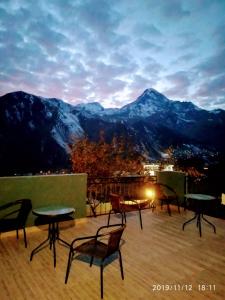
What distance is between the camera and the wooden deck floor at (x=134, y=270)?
313 centimetres

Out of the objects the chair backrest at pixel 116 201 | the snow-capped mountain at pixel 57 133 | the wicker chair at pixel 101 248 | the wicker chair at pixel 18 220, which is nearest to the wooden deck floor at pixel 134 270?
the wicker chair at pixel 101 248

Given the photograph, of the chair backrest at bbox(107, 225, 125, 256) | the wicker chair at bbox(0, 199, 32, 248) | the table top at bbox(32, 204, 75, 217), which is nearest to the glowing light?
the table top at bbox(32, 204, 75, 217)

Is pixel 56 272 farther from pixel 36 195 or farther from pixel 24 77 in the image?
pixel 24 77

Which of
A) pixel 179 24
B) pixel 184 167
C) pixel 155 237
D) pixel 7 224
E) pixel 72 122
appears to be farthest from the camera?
pixel 72 122

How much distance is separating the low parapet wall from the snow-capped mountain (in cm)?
3399

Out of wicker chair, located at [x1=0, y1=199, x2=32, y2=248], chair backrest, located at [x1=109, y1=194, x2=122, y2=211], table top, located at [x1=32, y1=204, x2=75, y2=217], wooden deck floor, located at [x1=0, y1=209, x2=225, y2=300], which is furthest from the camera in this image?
chair backrest, located at [x1=109, y1=194, x2=122, y2=211]

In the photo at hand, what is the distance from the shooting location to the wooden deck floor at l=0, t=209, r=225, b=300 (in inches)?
123

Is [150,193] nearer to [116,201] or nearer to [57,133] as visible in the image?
[116,201]

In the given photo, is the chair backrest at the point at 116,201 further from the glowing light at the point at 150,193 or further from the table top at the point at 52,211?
the glowing light at the point at 150,193

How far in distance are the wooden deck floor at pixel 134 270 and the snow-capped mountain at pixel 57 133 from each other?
35.5m

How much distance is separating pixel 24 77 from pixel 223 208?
72.1m

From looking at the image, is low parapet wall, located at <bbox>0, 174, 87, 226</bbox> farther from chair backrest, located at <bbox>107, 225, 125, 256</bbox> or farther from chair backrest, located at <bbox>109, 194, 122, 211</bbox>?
chair backrest, located at <bbox>107, 225, 125, 256</bbox>

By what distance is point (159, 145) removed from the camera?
77062 millimetres

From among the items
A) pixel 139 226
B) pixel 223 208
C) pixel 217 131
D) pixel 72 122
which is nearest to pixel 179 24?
pixel 223 208
